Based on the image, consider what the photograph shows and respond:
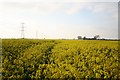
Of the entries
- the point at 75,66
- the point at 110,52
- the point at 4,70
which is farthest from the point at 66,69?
the point at 110,52

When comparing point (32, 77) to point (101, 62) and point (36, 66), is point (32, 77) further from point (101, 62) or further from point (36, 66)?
point (101, 62)

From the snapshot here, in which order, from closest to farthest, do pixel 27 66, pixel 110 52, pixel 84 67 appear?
pixel 84 67
pixel 27 66
pixel 110 52

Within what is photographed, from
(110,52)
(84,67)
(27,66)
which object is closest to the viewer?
(84,67)

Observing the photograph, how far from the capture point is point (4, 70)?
14711mm

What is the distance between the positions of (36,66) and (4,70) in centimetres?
279

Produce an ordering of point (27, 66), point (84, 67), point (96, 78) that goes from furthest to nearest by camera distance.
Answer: point (27, 66), point (84, 67), point (96, 78)

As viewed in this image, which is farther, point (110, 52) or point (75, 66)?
point (110, 52)

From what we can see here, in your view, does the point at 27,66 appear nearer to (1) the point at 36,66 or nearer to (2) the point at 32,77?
(1) the point at 36,66

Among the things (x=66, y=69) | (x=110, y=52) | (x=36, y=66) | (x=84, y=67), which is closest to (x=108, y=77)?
(x=84, y=67)

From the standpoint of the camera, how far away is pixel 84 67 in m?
15.4

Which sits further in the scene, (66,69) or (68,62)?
(68,62)

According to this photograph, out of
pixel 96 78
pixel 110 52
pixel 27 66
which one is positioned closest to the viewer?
pixel 96 78

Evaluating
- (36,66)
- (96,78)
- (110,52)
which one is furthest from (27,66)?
(110,52)

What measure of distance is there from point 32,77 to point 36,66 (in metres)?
2.48
